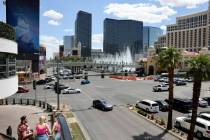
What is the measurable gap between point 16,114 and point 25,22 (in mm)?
51816

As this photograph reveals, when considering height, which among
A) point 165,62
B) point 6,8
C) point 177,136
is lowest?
point 177,136

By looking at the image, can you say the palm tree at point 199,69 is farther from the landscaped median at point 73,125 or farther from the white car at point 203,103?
the white car at point 203,103

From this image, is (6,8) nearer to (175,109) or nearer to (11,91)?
(175,109)

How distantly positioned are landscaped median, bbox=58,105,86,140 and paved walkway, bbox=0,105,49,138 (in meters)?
3.46

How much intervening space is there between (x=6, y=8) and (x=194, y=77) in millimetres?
66583

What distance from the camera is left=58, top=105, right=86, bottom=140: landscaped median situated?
34.5 m

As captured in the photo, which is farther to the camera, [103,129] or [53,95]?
[53,95]

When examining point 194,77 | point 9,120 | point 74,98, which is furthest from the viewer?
point 74,98

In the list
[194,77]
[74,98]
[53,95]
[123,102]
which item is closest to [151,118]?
[194,77]

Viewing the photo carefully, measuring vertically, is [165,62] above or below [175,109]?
above

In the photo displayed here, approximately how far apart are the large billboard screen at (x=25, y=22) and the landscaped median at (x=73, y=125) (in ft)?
144

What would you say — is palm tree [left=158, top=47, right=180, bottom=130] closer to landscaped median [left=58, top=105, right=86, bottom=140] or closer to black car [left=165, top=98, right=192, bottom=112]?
landscaped median [left=58, top=105, right=86, bottom=140]

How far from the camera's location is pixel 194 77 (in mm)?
34688

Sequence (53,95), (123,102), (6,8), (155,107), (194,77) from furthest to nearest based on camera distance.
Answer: (6,8)
(53,95)
(123,102)
(155,107)
(194,77)
